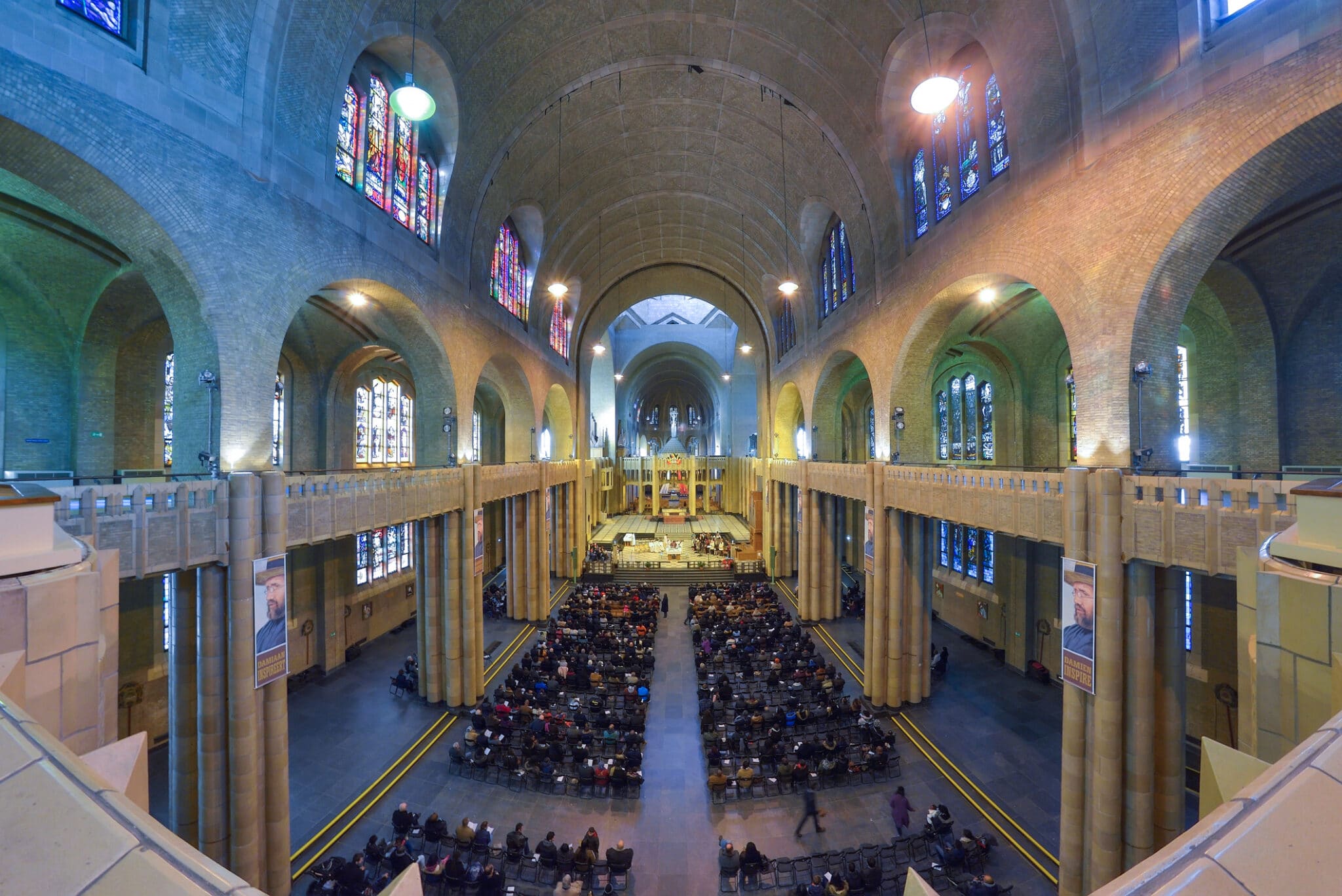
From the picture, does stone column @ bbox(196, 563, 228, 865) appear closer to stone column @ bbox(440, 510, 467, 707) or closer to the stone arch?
stone column @ bbox(440, 510, 467, 707)

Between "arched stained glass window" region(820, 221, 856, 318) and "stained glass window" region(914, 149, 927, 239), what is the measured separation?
365 centimetres

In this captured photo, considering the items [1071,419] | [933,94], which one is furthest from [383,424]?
[1071,419]

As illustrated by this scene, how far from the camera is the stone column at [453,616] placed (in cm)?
1367

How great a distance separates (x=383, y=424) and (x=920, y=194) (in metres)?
21.0

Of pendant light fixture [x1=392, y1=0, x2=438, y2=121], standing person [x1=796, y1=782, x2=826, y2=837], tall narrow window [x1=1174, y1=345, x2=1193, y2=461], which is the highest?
pendant light fixture [x1=392, y1=0, x2=438, y2=121]

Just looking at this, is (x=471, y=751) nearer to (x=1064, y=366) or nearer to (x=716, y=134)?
(x=1064, y=366)

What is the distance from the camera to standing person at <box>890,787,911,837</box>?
9031 millimetres

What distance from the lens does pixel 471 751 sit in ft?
37.2

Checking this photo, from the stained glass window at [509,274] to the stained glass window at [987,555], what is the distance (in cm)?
1923

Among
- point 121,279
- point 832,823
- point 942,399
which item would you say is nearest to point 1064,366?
point 942,399

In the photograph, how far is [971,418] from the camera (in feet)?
64.1

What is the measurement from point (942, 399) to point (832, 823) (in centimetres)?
1733

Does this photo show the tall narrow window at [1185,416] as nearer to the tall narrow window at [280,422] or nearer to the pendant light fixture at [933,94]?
the pendant light fixture at [933,94]

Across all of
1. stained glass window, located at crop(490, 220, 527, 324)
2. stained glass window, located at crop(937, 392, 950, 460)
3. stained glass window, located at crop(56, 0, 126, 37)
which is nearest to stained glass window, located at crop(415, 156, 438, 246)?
stained glass window, located at crop(490, 220, 527, 324)
